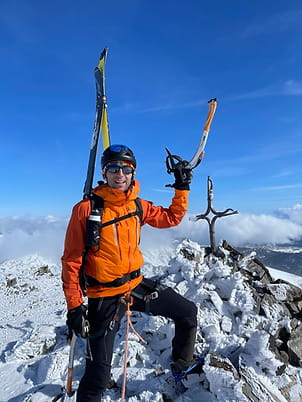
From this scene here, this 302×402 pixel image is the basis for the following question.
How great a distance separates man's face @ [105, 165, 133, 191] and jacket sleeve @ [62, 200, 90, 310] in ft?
2.52

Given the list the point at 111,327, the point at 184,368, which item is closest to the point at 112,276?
the point at 111,327

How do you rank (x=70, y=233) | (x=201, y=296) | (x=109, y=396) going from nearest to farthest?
1. (x=70, y=233)
2. (x=109, y=396)
3. (x=201, y=296)

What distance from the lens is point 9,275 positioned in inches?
749

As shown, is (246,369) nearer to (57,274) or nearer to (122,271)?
(122,271)

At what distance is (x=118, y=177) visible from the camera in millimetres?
4625

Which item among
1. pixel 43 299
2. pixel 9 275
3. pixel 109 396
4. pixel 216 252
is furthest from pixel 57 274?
pixel 109 396

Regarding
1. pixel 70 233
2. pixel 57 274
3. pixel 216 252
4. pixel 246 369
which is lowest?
pixel 57 274

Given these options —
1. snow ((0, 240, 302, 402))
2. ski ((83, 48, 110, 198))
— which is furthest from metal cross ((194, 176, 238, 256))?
ski ((83, 48, 110, 198))

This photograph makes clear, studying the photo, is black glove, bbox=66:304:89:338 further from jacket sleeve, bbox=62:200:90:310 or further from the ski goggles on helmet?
the ski goggles on helmet

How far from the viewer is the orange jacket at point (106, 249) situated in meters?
4.21

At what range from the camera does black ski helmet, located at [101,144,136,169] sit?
4.68 meters

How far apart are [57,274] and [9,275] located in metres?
3.12

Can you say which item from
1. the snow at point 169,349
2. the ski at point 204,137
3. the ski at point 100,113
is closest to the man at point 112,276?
the ski at point 204,137

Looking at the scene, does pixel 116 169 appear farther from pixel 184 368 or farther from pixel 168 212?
pixel 184 368
